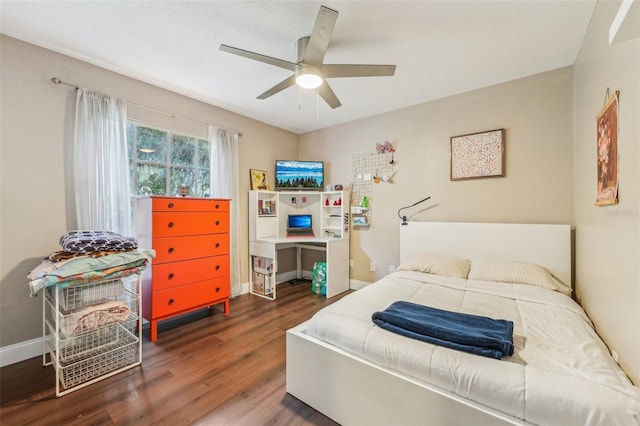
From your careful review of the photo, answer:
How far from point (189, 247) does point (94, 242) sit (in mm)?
806

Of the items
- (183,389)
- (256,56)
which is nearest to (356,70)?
(256,56)

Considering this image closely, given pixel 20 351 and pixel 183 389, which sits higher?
pixel 20 351

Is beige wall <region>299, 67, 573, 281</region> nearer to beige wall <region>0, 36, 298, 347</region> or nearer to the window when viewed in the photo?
the window

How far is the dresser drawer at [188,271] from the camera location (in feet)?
7.98

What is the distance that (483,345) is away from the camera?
3.90ft

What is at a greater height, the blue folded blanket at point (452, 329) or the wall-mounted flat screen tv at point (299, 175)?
the wall-mounted flat screen tv at point (299, 175)

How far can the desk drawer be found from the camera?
2423 millimetres

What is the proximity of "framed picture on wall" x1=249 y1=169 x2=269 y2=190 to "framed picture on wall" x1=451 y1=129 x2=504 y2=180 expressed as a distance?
2620mm

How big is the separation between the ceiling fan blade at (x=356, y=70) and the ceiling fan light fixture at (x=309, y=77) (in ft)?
0.20

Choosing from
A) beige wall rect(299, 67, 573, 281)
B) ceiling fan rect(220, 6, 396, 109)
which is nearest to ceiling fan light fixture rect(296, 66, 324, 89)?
ceiling fan rect(220, 6, 396, 109)

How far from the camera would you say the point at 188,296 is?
264 cm

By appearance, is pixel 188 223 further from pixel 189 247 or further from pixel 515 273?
pixel 515 273

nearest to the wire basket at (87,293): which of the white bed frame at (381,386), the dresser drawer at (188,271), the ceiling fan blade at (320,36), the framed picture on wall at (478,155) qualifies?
the dresser drawer at (188,271)

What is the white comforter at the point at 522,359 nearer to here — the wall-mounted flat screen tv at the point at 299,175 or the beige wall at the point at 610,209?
the beige wall at the point at 610,209
